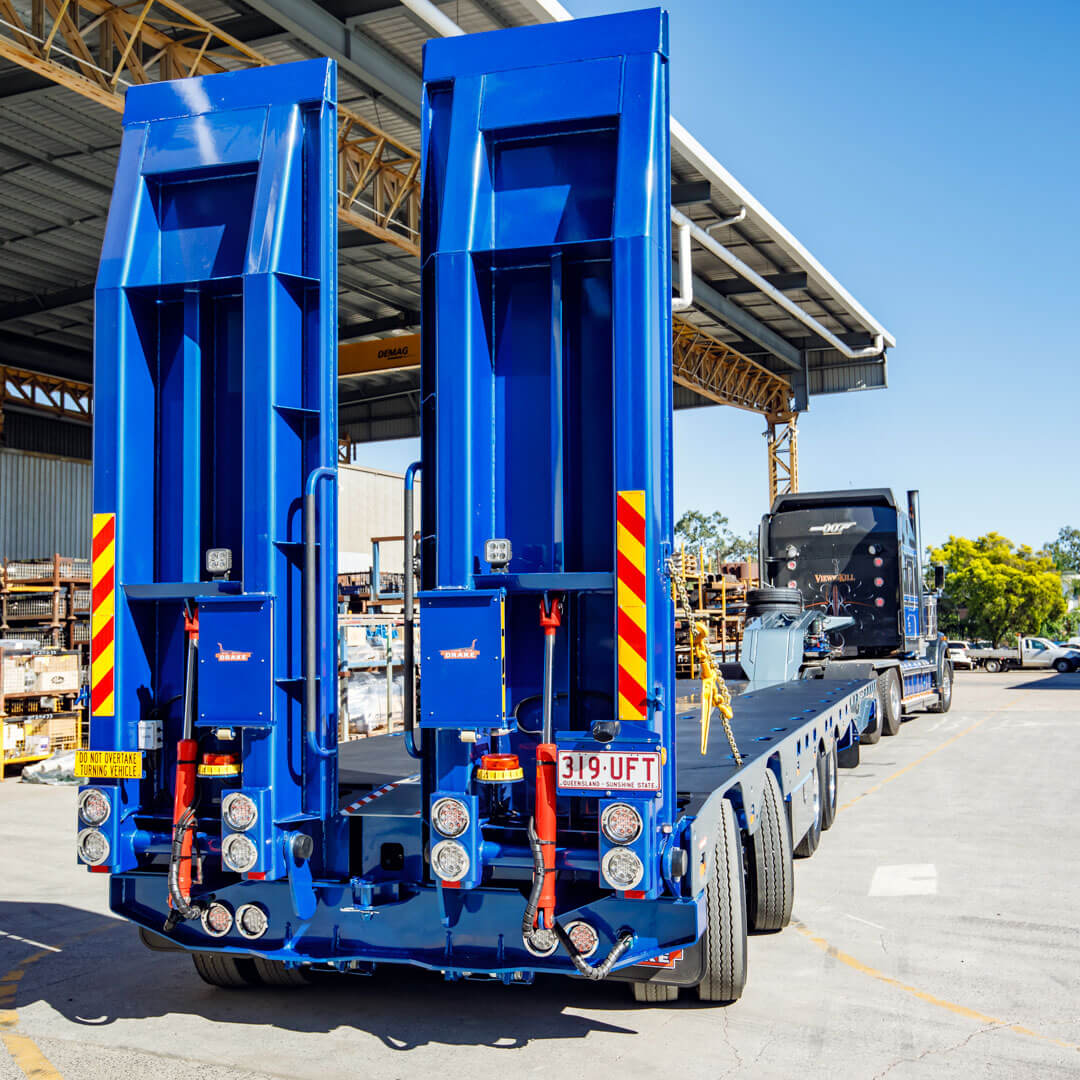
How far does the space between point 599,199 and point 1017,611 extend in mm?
53451

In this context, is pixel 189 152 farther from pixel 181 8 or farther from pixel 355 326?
pixel 355 326

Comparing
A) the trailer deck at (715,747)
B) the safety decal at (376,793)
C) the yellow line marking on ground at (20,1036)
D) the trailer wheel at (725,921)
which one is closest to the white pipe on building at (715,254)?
→ the trailer deck at (715,747)

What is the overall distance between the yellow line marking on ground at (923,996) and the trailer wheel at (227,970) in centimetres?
320

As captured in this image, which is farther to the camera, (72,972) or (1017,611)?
(1017,611)

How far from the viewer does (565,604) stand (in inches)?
176

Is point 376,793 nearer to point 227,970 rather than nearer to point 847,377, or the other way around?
point 227,970

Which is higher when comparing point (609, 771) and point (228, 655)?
point (228, 655)

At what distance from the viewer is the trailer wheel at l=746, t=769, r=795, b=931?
21.2 ft

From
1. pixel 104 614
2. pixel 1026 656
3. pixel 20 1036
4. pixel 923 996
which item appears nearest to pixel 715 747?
pixel 923 996

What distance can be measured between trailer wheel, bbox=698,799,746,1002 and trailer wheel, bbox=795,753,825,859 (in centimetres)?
335

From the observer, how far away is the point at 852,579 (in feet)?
57.8

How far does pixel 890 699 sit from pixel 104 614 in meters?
14.6

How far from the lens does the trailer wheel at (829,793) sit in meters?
9.73

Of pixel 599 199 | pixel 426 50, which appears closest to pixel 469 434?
pixel 599 199
